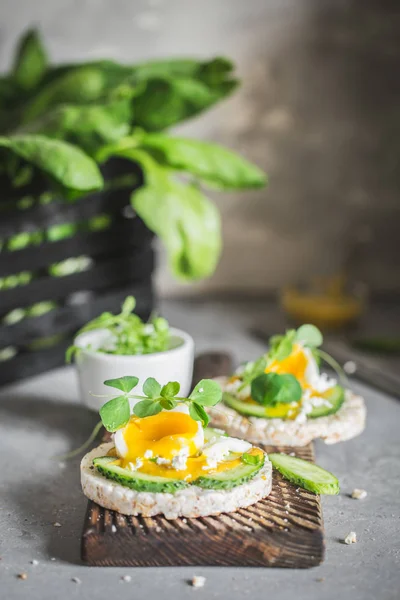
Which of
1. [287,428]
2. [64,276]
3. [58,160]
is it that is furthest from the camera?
[64,276]

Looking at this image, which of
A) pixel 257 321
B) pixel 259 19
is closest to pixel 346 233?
pixel 257 321

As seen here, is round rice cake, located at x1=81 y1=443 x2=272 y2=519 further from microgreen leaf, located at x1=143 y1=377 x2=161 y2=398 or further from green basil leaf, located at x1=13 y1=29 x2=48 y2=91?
green basil leaf, located at x1=13 y1=29 x2=48 y2=91

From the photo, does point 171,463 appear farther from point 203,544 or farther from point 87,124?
point 87,124

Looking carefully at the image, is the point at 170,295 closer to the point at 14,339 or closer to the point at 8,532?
the point at 14,339

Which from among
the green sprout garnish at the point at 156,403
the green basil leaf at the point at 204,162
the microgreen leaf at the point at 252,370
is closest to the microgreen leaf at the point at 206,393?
the green sprout garnish at the point at 156,403

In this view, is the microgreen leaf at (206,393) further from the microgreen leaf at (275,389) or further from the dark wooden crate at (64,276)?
the dark wooden crate at (64,276)

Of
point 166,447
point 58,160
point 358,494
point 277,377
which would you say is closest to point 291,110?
point 58,160
